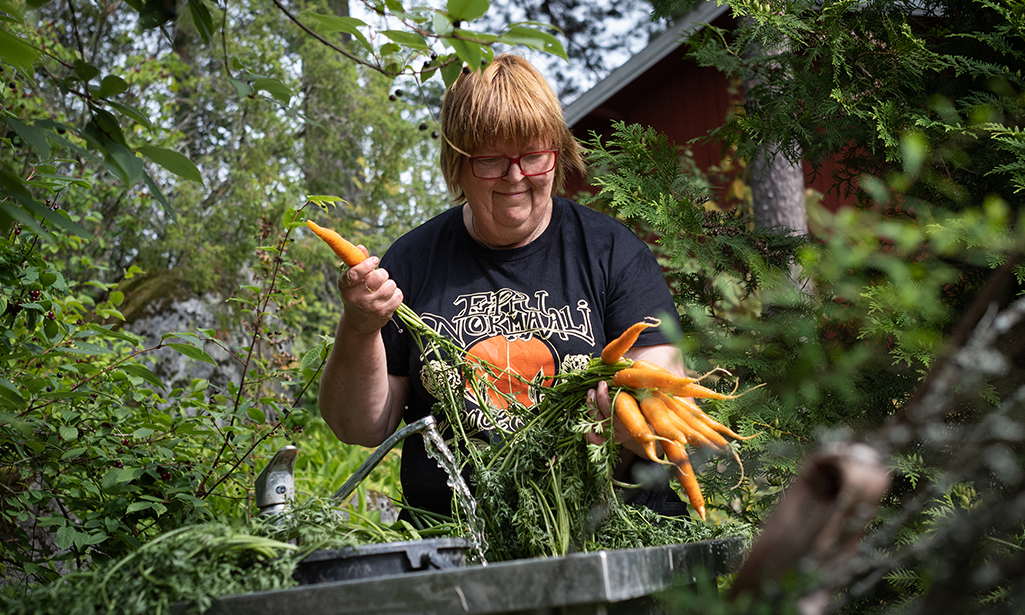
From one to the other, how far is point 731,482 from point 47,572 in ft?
6.09

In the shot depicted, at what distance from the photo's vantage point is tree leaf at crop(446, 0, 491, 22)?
106cm

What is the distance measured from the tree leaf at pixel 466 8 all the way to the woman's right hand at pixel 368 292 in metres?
0.53

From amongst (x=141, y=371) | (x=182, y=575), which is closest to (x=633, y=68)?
(x=141, y=371)

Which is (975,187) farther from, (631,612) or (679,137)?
(679,137)

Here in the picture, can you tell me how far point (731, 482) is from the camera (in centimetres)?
211

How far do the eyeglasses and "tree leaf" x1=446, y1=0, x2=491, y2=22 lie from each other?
87 cm

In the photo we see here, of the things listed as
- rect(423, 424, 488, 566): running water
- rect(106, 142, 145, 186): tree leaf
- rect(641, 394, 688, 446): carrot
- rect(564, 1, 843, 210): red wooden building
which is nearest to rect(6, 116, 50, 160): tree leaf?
rect(106, 142, 145, 186): tree leaf

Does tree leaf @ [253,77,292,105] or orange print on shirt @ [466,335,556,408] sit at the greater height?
tree leaf @ [253,77,292,105]

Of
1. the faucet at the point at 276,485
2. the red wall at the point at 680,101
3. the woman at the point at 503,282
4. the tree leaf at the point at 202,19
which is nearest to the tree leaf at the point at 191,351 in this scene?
the woman at the point at 503,282

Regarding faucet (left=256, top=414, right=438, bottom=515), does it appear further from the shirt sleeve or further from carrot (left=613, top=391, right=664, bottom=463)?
the shirt sleeve

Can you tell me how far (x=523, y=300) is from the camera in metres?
1.94

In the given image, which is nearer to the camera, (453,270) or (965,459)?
(965,459)

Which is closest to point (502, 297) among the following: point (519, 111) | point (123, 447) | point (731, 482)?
point (519, 111)

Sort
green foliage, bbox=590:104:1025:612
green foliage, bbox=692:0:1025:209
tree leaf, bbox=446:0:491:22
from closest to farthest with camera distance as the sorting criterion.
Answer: tree leaf, bbox=446:0:491:22 < green foliage, bbox=590:104:1025:612 < green foliage, bbox=692:0:1025:209
